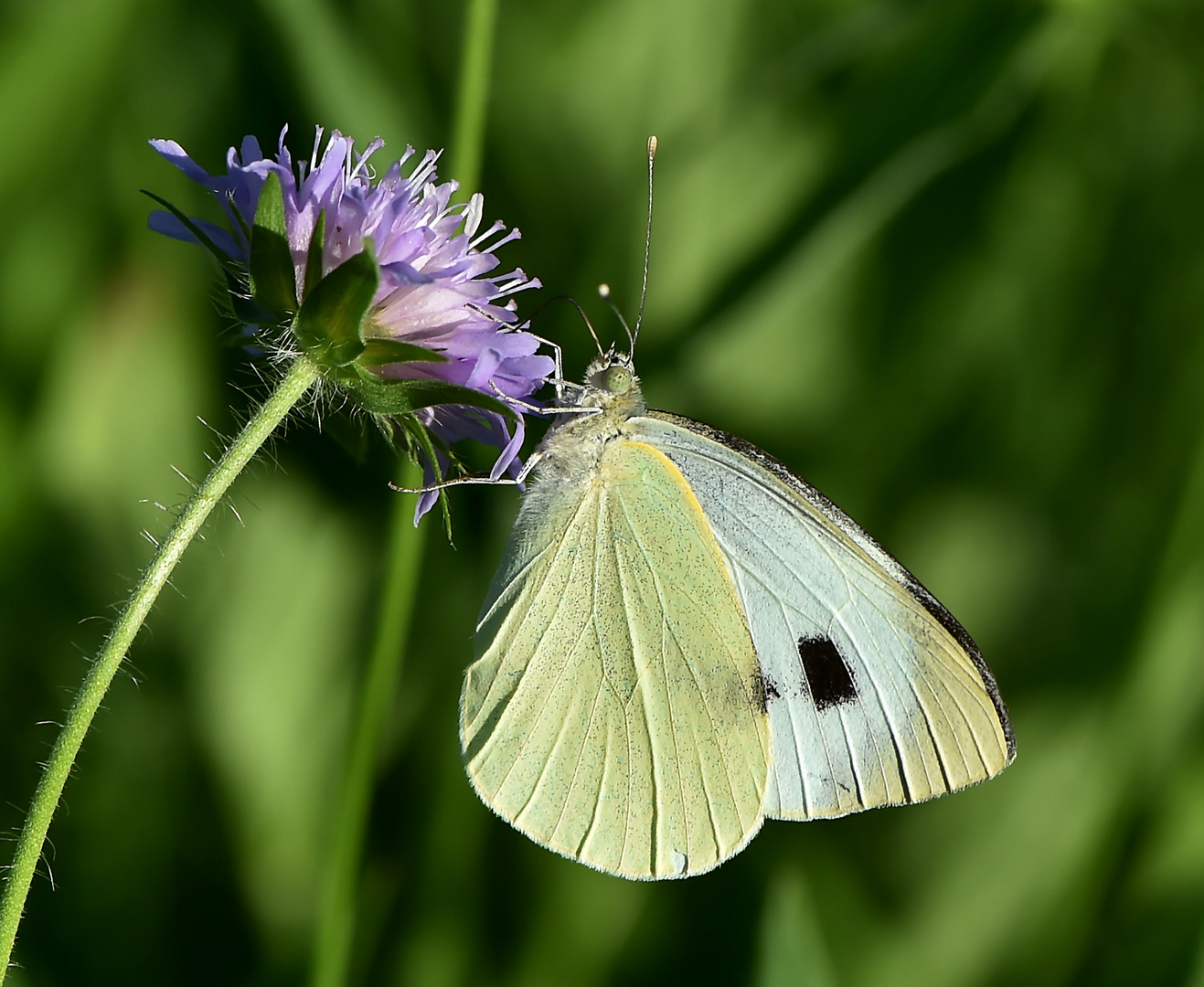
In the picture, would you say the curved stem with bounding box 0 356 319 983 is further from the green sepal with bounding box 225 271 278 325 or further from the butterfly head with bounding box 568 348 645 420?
the butterfly head with bounding box 568 348 645 420

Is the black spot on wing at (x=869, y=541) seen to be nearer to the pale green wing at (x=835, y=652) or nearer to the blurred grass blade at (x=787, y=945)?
the pale green wing at (x=835, y=652)

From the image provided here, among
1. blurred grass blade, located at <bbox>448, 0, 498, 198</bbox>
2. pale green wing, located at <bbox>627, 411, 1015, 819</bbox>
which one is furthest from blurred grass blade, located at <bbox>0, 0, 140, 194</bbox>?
pale green wing, located at <bbox>627, 411, 1015, 819</bbox>

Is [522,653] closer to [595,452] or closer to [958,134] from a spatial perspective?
[595,452]

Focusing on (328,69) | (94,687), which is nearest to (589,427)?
(328,69)

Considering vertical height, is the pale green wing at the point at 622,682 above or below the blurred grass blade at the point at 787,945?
above

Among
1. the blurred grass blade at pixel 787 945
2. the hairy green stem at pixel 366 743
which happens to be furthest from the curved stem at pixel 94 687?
the blurred grass blade at pixel 787 945

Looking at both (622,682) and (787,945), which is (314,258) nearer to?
(622,682)

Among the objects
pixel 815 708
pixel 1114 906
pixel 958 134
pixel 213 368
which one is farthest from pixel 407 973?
pixel 958 134
